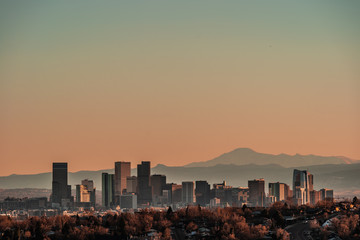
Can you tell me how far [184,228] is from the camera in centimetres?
15275

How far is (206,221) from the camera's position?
162 meters

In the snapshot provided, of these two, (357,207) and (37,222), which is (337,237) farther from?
(37,222)

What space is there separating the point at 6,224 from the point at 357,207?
2961 inches

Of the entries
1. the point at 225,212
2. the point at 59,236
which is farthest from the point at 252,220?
the point at 59,236

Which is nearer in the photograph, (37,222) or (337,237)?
(337,237)

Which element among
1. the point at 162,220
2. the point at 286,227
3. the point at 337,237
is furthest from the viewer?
the point at 162,220

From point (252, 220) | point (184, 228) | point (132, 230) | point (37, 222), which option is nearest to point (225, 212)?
point (252, 220)

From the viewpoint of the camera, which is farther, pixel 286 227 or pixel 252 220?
pixel 252 220

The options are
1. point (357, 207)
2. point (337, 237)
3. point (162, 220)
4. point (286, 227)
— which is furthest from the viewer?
point (357, 207)

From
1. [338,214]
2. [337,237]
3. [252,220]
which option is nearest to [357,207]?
[338,214]

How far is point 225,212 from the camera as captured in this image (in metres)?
169

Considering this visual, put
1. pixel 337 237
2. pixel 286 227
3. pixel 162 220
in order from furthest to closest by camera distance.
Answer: pixel 162 220 → pixel 286 227 → pixel 337 237

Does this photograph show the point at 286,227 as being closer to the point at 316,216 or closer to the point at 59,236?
the point at 316,216

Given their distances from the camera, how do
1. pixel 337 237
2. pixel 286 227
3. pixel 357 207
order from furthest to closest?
pixel 357 207
pixel 286 227
pixel 337 237
